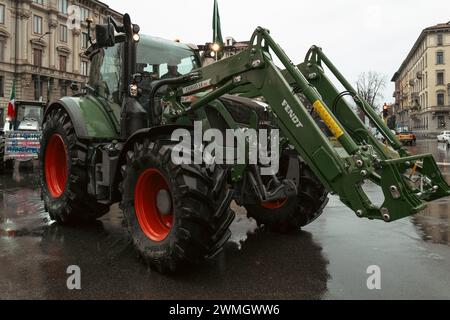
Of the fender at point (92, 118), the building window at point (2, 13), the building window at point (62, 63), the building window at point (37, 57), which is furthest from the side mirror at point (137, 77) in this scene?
the building window at point (62, 63)

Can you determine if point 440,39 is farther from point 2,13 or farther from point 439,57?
point 2,13

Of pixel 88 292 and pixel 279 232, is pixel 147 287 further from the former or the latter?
pixel 279 232

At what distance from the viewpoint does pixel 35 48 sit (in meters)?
46.0

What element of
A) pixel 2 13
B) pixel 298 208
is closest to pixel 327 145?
pixel 298 208

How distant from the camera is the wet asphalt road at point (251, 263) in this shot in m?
3.60

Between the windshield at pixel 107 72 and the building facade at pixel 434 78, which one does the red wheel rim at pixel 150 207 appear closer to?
the windshield at pixel 107 72

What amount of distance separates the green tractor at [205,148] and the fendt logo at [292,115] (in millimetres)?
12

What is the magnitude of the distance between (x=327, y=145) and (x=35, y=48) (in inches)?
1932

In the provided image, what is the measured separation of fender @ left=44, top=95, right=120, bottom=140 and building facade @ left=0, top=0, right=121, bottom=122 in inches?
1542

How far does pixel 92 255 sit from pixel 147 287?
123cm

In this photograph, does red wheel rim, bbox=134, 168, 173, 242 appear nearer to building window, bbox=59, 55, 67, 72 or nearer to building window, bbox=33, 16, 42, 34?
building window, bbox=33, 16, 42, 34

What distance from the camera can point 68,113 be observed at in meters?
5.74

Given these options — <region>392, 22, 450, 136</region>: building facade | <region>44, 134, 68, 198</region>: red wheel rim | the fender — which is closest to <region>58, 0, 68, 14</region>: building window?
<region>44, 134, 68, 198</region>: red wheel rim
